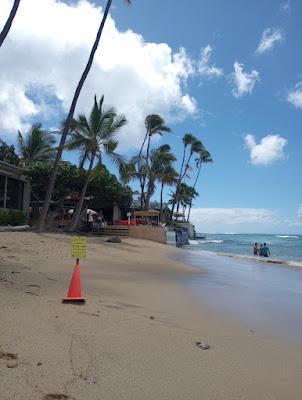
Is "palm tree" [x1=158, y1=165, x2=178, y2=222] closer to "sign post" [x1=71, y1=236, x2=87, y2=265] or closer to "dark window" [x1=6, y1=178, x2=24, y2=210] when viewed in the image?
"dark window" [x1=6, y1=178, x2=24, y2=210]

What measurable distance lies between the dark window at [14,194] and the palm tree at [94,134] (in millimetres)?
3714

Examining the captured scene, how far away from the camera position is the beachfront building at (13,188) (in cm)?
2409

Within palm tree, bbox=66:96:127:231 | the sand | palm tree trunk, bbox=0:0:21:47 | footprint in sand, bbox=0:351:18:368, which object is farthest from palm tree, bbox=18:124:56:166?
footprint in sand, bbox=0:351:18:368

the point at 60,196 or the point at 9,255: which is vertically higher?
the point at 60,196

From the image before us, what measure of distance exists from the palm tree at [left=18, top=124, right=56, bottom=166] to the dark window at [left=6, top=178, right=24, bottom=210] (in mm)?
10186

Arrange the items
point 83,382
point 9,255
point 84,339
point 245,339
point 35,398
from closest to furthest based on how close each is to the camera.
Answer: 1. point 35,398
2. point 83,382
3. point 84,339
4. point 245,339
5. point 9,255

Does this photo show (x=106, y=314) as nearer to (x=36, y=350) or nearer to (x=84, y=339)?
(x=84, y=339)

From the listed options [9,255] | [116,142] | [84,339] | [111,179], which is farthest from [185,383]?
[111,179]

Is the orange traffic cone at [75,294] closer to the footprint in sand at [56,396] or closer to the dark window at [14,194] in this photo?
the footprint in sand at [56,396]

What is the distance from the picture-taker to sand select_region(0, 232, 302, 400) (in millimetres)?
3879

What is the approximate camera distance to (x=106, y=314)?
6.48 m

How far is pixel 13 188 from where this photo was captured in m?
26.3

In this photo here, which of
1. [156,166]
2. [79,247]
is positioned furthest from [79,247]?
[156,166]

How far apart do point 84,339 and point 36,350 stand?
75cm
